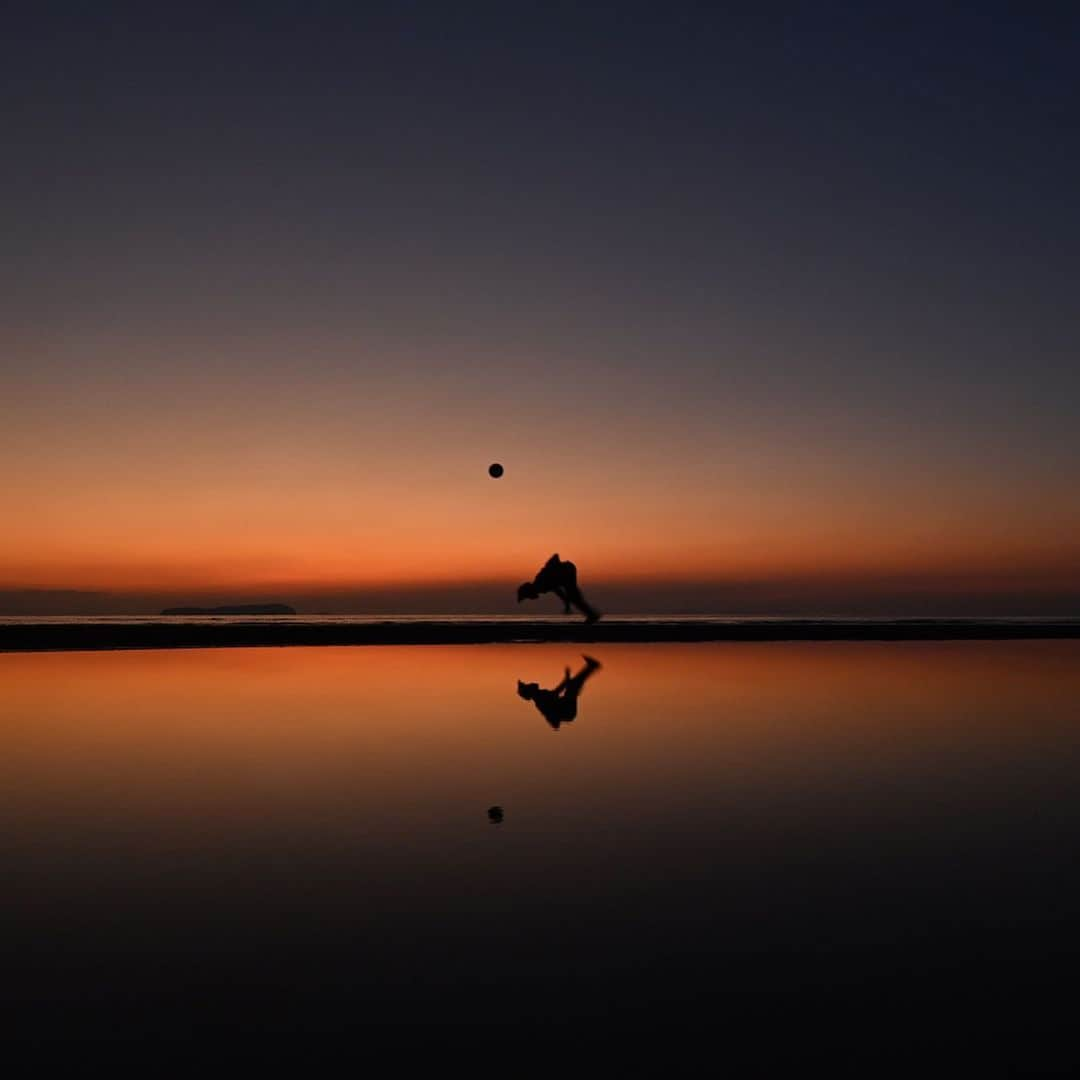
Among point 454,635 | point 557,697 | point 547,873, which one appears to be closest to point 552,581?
point 454,635

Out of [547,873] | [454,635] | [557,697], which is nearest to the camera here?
[547,873]

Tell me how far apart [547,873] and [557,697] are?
43.2 ft

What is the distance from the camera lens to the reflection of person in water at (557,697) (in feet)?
62.4

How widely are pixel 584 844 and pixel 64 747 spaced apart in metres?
10.1

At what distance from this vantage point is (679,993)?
635 centimetres

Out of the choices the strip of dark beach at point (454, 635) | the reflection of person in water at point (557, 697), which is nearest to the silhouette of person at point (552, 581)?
the strip of dark beach at point (454, 635)

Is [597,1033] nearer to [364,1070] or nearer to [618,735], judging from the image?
[364,1070]

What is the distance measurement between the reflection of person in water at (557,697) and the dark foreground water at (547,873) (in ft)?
0.83

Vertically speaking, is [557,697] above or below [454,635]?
below

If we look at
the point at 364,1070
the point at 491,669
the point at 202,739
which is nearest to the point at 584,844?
the point at 364,1070

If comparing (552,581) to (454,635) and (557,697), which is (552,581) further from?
(557,697)

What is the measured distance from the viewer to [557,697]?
22125mm

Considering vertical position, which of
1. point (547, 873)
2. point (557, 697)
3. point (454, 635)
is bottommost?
point (547, 873)

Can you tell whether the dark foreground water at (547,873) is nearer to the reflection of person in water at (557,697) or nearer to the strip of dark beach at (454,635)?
the reflection of person in water at (557,697)
